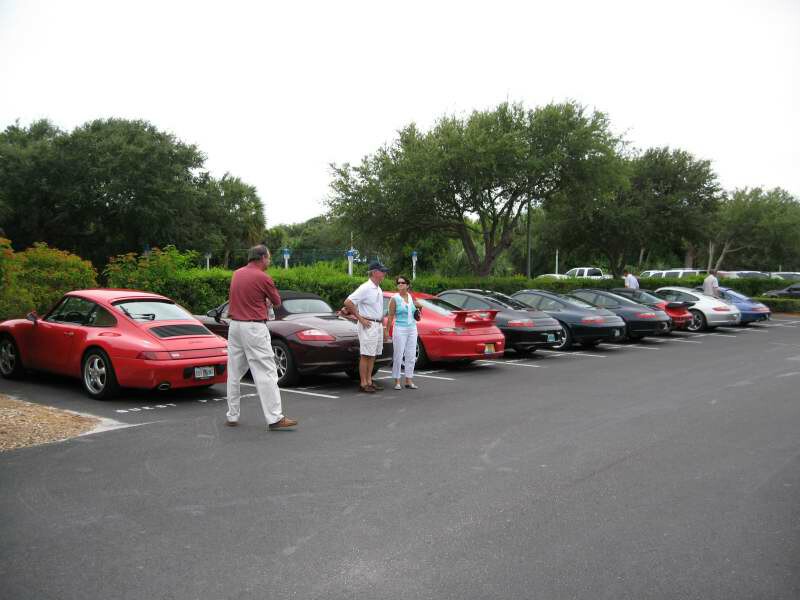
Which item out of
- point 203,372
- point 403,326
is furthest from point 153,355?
point 403,326

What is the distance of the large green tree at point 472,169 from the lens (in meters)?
26.5

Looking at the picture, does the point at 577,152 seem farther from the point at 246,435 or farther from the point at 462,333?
the point at 246,435

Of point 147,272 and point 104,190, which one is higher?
point 104,190

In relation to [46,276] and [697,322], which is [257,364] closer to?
[46,276]

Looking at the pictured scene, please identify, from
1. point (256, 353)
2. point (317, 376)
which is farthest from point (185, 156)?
point (256, 353)

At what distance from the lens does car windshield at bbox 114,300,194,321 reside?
9680mm

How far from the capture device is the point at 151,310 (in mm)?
9953

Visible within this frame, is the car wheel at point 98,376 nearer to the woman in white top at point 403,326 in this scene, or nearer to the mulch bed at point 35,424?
the mulch bed at point 35,424

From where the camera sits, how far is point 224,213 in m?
48.8

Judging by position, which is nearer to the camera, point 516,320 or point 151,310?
point 151,310

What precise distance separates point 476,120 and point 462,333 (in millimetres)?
16618

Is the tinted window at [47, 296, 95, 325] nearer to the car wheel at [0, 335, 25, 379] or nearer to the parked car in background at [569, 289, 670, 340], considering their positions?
the car wheel at [0, 335, 25, 379]

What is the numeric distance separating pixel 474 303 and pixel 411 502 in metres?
10.7

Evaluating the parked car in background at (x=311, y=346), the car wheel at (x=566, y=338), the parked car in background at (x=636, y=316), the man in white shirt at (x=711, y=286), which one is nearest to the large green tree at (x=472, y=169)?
the man in white shirt at (x=711, y=286)
